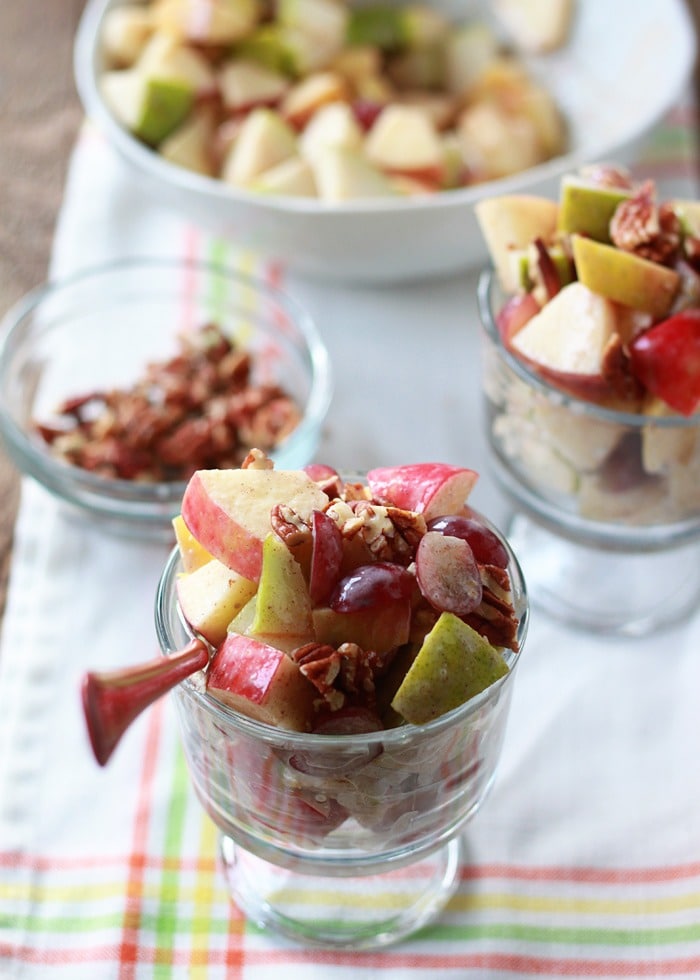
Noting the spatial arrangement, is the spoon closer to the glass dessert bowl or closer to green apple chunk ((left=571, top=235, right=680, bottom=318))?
the glass dessert bowl

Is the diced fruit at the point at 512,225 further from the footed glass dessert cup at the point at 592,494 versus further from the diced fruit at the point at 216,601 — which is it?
the diced fruit at the point at 216,601

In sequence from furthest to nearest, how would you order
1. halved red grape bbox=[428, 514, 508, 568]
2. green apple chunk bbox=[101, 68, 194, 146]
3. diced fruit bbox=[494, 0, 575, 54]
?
1. diced fruit bbox=[494, 0, 575, 54]
2. green apple chunk bbox=[101, 68, 194, 146]
3. halved red grape bbox=[428, 514, 508, 568]

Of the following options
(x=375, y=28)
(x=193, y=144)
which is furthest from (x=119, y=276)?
(x=375, y=28)

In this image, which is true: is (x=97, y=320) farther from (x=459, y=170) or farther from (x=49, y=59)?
(x=49, y=59)

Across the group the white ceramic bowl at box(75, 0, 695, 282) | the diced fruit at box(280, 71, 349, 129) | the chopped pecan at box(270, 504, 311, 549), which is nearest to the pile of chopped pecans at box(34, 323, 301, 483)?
the white ceramic bowl at box(75, 0, 695, 282)

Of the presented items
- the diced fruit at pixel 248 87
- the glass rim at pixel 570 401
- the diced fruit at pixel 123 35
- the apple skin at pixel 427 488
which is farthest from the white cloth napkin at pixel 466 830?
the diced fruit at pixel 123 35

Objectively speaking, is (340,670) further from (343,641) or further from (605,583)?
(605,583)

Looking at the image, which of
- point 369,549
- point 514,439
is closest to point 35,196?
point 514,439
